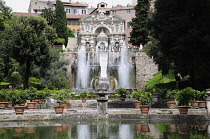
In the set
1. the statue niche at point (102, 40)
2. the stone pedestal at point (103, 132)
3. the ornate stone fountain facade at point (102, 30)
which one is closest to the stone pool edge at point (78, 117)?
the stone pedestal at point (103, 132)

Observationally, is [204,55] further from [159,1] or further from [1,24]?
[1,24]

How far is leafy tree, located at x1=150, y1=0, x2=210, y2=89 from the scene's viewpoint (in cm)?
2803

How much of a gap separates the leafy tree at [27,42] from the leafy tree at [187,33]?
15138mm

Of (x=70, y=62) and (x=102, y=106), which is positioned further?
(x=70, y=62)

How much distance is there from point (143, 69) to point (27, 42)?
2482 cm

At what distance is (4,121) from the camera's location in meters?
18.5

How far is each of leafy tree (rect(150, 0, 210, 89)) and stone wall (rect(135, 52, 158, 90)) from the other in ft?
88.2

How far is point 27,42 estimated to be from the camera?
3972cm

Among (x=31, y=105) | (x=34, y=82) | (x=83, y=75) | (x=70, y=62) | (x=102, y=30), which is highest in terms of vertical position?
(x=102, y=30)

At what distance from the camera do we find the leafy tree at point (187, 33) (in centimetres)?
2803

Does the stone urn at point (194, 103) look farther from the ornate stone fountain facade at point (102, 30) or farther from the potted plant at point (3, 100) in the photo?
the ornate stone fountain facade at point (102, 30)

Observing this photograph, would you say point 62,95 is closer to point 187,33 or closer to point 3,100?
point 3,100

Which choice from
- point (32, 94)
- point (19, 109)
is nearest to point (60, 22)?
point (32, 94)

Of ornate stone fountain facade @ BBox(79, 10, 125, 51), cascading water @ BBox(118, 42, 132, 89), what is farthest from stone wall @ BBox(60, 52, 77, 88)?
ornate stone fountain facade @ BBox(79, 10, 125, 51)
